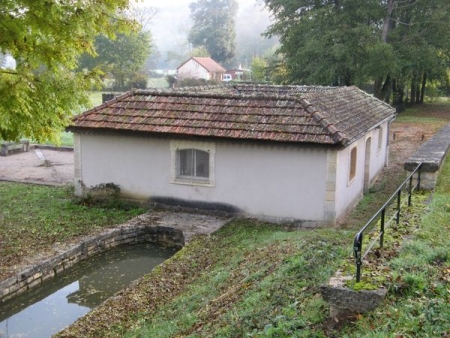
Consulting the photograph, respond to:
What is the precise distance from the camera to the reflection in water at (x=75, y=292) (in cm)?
932

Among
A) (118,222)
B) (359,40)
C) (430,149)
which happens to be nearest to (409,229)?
(430,149)

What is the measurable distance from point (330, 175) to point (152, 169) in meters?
5.33

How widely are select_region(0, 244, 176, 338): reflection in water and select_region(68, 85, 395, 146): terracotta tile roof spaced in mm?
3636

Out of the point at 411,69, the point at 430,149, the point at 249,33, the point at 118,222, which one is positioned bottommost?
the point at 118,222

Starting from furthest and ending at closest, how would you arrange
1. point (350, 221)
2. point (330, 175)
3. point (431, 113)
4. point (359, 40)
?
1. point (431, 113)
2. point (359, 40)
3. point (350, 221)
4. point (330, 175)

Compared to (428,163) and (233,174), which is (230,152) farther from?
(428,163)

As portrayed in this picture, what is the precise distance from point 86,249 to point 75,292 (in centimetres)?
161

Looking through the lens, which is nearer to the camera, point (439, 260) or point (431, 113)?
point (439, 260)

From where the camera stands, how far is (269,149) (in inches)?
540

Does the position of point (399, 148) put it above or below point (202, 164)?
below

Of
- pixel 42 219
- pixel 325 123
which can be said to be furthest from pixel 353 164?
pixel 42 219

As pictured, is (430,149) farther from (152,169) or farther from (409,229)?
(152,169)

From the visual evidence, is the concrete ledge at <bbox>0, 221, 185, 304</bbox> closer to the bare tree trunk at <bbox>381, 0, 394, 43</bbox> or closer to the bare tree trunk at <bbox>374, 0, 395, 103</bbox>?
the bare tree trunk at <bbox>374, 0, 395, 103</bbox>

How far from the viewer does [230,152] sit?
46.4ft
